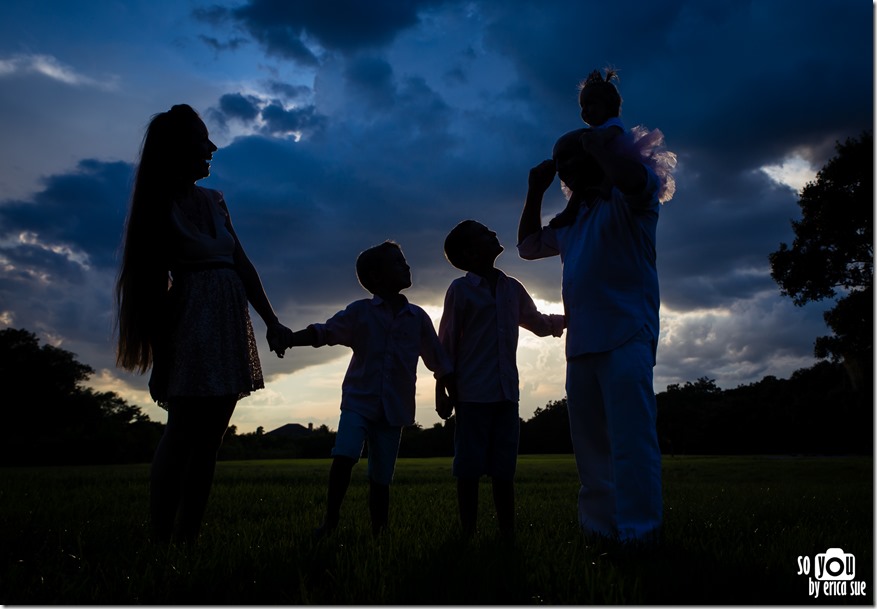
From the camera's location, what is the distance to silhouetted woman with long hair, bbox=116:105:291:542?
3641 millimetres

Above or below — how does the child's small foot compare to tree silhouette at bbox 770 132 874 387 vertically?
below

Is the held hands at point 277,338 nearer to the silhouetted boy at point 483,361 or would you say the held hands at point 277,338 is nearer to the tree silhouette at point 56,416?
the silhouetted boy at point 483,361

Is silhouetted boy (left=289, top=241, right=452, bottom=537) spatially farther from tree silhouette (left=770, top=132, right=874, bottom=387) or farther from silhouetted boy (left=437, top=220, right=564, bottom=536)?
tree silhouette (left=770, top=132, right=874, bottom=387)

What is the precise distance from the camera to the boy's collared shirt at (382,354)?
15.6 ft

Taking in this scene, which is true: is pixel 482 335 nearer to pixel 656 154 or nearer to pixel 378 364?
pixel 378 364

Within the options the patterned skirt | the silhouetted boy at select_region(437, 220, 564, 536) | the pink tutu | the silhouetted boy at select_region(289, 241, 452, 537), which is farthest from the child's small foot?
the pink tutu

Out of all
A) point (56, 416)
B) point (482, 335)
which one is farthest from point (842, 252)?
point (56, 416)

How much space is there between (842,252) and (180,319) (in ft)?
72.2

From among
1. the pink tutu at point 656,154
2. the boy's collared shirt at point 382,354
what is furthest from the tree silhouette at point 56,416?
the pink tutu at point 656,154

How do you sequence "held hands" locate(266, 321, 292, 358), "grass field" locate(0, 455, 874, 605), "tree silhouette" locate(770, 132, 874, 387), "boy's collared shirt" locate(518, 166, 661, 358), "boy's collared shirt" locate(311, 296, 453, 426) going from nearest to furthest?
"grass field" locate(0, 455, 874, 605), "boy's collared shirt" locate(518, 166, 661, 358), "held hands" locate(266, 321, 292, 358), "boy's collared shirt" locate(311, 296, 453, 426), "tree silhouette" locate(770, 132, 874, 387)

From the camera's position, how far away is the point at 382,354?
4867 millimetres

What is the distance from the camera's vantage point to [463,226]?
496 centimetres

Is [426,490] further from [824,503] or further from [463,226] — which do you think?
[463,226]

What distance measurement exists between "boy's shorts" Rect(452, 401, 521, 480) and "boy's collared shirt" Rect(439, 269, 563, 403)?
9 cm
